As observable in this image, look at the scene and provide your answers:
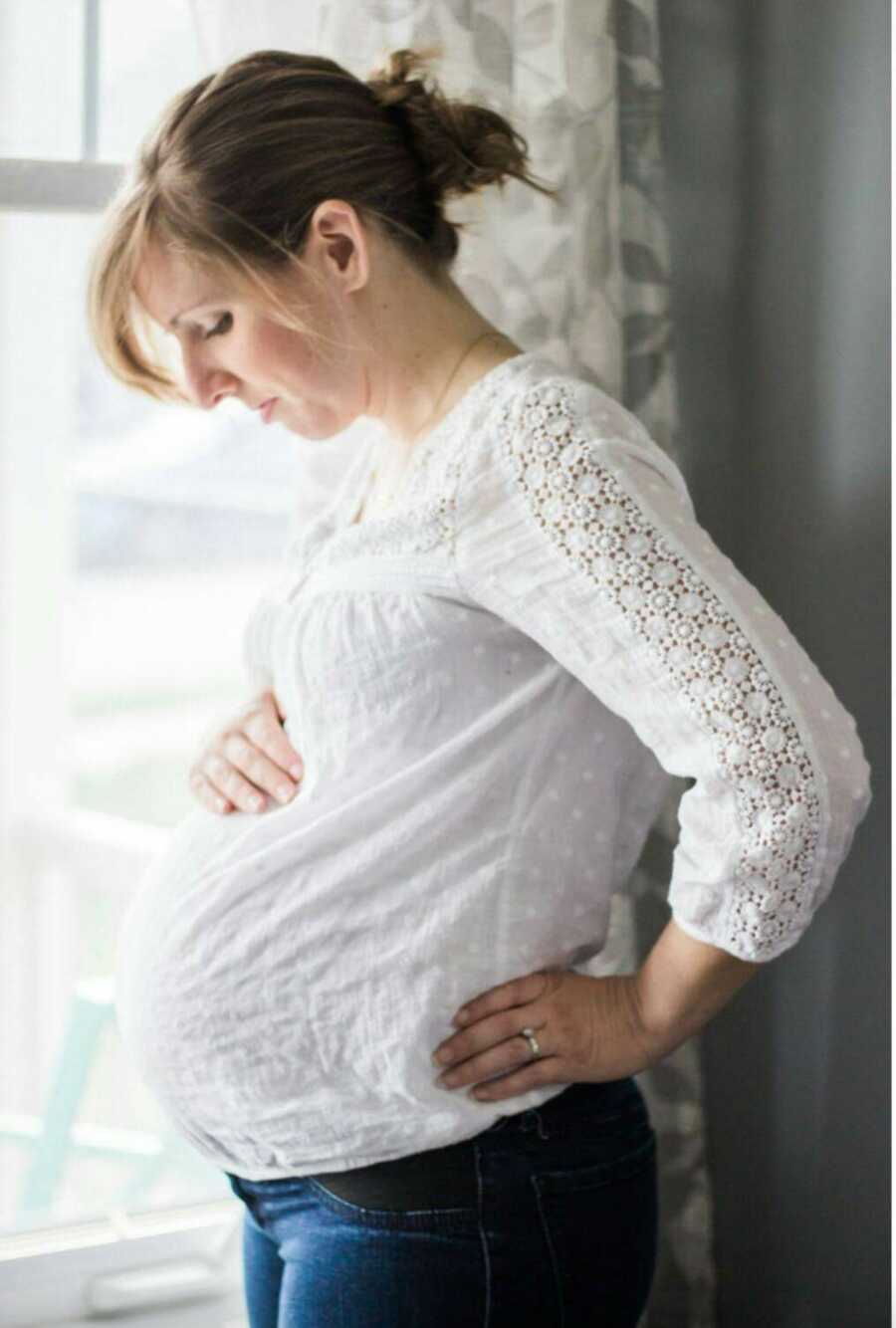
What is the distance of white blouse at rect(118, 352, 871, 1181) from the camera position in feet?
3.15

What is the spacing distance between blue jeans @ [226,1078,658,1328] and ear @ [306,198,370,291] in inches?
24.9

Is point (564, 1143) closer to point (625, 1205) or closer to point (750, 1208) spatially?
point (625, 1205)

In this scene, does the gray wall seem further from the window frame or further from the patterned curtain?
the window frame

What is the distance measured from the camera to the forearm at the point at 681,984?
1061 mm

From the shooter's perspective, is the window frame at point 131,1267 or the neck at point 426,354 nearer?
the neck at point 426,354

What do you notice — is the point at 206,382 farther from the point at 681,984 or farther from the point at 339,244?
the point at 681,984

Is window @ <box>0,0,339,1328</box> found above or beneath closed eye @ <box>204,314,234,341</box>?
beneath

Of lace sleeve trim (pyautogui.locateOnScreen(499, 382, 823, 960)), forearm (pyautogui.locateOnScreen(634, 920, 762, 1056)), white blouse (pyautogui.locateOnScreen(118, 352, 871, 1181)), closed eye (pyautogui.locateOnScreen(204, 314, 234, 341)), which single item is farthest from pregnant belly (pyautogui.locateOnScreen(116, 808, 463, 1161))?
closed eye (pyautogui.locateOnScreen(204, 314, 234, 341))

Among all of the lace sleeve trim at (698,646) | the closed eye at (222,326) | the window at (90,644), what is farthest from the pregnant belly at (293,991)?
the window at (90,644)

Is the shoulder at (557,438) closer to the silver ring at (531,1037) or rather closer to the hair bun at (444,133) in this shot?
the hair bun at (444,133)

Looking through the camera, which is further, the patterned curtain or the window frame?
the window frame

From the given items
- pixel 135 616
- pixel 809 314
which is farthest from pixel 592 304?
pixel 135 616

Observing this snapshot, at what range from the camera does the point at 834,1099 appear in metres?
1.35

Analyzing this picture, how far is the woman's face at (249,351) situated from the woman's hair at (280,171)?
0.05ft
